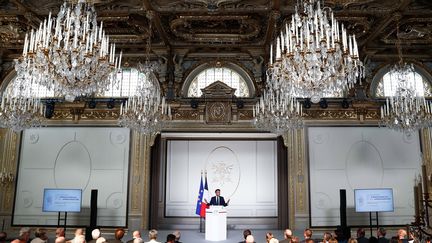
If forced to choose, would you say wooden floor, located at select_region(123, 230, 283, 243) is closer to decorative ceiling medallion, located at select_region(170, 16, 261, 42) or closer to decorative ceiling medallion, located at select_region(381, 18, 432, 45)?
decorative ceiling medallion, located at select_region(170, 16, 261, 42)

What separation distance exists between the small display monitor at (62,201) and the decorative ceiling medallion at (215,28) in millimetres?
6251

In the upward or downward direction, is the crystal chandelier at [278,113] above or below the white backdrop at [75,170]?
above

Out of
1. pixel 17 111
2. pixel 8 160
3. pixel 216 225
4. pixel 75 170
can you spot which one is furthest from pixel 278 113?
pixel 8 160

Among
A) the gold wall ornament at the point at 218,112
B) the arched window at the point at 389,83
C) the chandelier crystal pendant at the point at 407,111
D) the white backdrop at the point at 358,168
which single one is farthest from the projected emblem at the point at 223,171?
the chandelier crystal pendant at the point at 407,111

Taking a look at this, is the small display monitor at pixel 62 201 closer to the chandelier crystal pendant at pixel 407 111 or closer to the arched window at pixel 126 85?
the arched window at pixel 126 85

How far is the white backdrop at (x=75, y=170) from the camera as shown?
1224 cm

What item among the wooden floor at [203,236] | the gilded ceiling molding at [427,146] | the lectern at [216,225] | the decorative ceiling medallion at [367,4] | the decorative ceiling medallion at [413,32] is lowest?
the wooden floor at [203,236]

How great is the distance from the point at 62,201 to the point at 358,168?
10.2 meters

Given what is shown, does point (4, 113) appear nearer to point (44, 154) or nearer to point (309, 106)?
point (44, 154)

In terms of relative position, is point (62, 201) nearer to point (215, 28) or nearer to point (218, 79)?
point (218, 79)

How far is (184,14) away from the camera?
1015 centimetres

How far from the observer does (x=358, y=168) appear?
41.0 feet

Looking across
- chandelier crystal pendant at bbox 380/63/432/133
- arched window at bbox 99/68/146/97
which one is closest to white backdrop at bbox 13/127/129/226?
arched window at bbox 99/68/146/97

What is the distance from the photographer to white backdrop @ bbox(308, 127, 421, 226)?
12.2 metres
